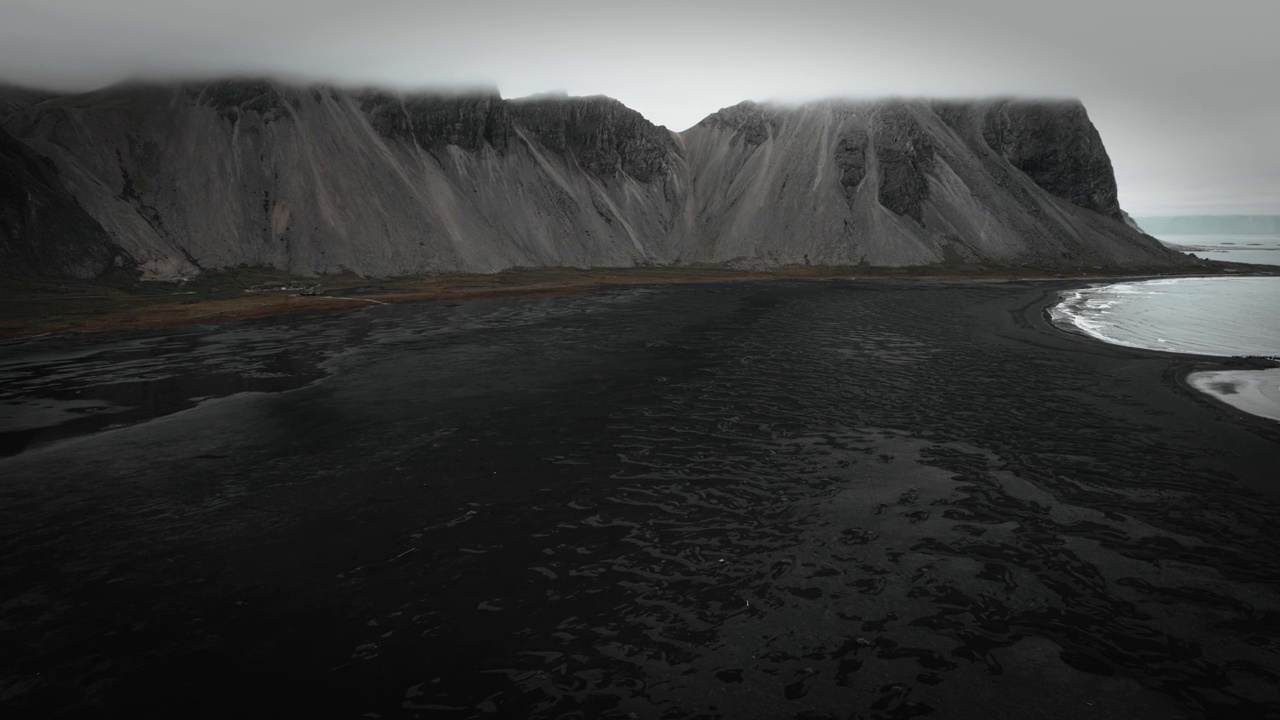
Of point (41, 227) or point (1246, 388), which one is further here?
point (41, 227)

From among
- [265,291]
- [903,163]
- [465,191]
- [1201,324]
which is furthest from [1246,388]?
[903,163]

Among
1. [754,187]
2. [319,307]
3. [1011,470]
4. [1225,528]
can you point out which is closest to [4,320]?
[319,307]

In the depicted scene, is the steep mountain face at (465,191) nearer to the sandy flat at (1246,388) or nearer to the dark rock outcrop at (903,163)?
the dark rock outcrop at (903,163)

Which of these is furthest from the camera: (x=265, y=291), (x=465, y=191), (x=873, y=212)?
(x=873, y=212)

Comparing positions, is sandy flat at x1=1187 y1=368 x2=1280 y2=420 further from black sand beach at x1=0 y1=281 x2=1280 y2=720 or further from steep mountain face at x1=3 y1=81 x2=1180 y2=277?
steep mountain face at x1=3 y1=81 x2=1180 y2=277

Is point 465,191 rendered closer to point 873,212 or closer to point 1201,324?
point 873,212

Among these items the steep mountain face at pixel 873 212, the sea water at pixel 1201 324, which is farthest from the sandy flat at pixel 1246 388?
the steep mountain face at pixel 873 212

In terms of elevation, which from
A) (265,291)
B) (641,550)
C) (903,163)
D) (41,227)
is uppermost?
(903,163)
